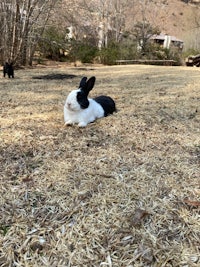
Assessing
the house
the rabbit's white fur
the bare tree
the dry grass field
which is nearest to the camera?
the dry grass field

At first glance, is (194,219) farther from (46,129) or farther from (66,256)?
(46,129)

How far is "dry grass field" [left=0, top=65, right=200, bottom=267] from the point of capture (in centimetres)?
150

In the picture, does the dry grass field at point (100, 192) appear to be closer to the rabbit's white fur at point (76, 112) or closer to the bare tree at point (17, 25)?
the rabbit's white fur at point (76, 112)

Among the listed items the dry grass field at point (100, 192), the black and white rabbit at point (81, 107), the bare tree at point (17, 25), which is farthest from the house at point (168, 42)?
the dry grass field at point (100, 192)

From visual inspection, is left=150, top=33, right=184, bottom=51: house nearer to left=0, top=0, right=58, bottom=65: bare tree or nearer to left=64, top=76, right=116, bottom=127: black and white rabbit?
left=0, top=0, right=58, bottom=65: bare tree

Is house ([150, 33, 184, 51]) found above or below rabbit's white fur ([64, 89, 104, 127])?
above

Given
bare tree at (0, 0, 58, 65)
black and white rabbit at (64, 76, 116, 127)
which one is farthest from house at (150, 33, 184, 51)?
black and white rabbit at (64, 76, 116, 127)

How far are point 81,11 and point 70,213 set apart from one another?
20072 mm

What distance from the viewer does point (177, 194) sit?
193 cm

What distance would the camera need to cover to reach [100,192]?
76.5 inches

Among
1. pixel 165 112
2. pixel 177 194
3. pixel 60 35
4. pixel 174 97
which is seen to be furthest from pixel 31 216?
pixel 60 35

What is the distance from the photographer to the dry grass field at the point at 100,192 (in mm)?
1499

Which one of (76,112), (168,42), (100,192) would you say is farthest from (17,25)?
(168,42)

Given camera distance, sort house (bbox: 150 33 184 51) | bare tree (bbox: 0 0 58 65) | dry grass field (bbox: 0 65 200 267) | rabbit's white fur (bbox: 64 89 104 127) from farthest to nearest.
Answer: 1. house (bbox: 150 33 184 51)
2. bare tree (bbox: 0 0 58 65)
3. rabbit's white fur (bbox: 64 89 104 127)
4. dry grass field (bbox: 0 65 200 267)
